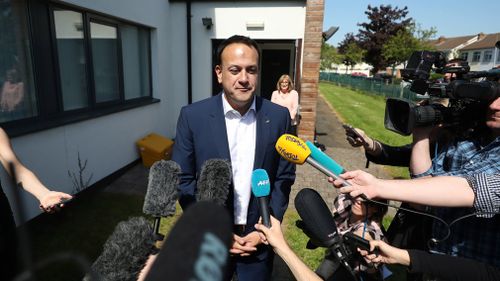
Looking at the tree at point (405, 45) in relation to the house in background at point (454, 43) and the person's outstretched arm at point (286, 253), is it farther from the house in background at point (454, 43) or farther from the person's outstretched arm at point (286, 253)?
the person's outstretched arm at point (286, 253)

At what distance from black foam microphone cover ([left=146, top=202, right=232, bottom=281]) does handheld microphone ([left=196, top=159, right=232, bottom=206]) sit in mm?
712

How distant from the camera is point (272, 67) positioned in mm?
11773

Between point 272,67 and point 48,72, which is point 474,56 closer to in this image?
point 272,67

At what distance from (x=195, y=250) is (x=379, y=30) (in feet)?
142

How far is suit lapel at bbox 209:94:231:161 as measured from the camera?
1998mm

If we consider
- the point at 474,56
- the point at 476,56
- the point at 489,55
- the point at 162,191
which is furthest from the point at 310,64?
the point at 474,56

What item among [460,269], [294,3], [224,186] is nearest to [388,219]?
[460,269]

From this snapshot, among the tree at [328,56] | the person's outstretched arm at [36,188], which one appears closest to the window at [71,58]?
the person's outstretched arm at [36,188]

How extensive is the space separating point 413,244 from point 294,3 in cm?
651

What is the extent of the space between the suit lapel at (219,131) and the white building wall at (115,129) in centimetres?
129

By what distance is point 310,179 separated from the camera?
249 inches

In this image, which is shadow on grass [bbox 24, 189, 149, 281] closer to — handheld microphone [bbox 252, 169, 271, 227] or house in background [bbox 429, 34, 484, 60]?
handheld microphone [bbox 252, 169, 271, 227]

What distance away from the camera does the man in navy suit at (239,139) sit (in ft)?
6.39

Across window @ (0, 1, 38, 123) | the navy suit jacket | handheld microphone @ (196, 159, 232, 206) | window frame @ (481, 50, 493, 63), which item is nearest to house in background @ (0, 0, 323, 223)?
window @ (0, 1, 38, 123)
